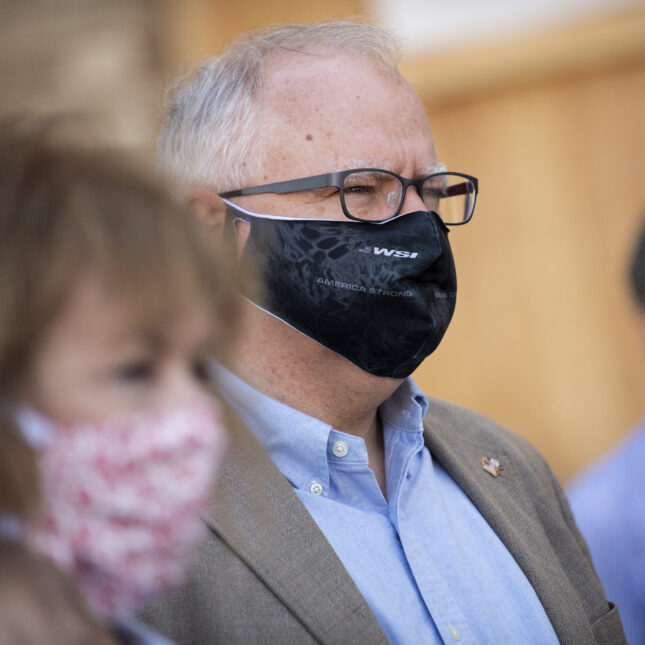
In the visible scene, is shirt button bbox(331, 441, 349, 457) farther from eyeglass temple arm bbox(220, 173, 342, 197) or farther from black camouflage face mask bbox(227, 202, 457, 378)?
eyeglass temple arm bbox(220, 173, 342, 197)

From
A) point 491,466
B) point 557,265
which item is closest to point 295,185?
point 491,466

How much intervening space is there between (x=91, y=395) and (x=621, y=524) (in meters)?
1.90

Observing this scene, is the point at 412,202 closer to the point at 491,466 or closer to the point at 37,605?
the point at 491,466

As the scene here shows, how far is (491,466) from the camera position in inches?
78.9

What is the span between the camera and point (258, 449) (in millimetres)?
1593

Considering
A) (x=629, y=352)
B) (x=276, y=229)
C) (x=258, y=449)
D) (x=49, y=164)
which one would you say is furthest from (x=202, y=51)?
(x=49, y=164)

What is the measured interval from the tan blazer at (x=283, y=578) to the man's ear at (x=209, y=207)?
0.47m

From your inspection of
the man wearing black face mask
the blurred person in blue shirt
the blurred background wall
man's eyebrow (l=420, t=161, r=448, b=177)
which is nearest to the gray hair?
the man wearing black face mask

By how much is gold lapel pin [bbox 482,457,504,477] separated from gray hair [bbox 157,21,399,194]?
91 cm

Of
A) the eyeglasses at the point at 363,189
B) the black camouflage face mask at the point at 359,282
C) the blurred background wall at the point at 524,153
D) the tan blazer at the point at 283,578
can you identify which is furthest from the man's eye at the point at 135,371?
the blurred background wall at the point at 524,153

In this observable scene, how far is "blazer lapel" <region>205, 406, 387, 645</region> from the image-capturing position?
4.55 ft

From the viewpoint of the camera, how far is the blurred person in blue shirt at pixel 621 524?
2262 millimetres

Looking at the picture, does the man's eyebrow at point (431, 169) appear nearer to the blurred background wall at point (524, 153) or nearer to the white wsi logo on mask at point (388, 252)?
the white wsi logo on mask at point (388, 252)

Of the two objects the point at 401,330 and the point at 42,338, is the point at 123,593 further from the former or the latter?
the point at 401,330
